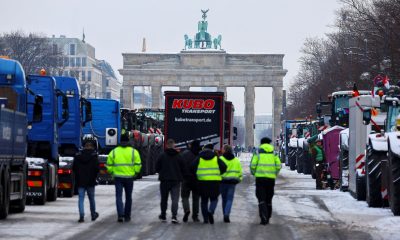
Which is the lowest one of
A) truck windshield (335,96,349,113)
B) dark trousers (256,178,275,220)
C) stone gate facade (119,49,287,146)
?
dark trousers (256,178,275,220)

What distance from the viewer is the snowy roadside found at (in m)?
26.1

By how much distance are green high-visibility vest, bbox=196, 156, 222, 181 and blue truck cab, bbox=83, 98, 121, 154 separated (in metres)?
21.8

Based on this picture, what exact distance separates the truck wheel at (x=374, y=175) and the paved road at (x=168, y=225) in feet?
3.45

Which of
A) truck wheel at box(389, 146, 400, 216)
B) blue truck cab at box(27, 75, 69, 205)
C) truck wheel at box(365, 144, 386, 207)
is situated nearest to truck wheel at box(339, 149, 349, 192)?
truck wheel at box(365, 144, 386, 207)

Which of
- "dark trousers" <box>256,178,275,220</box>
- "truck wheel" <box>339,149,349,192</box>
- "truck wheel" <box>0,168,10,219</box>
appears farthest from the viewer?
"truck wheel" <box>339,149,349,192</box>

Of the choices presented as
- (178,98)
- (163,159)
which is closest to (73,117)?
Result: (178,98)

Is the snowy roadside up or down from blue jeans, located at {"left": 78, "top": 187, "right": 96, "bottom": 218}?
down

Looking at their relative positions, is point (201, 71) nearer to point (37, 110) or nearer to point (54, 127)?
point (54, 127)

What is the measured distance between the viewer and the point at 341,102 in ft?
167

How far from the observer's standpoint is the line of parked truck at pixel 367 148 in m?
28.2

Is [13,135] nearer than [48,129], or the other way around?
[13,135]

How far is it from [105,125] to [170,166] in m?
22.6

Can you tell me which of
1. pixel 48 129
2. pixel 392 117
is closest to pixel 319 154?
pixel 48 129

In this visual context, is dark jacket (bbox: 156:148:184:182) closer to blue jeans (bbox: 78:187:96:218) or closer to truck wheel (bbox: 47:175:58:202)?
blue jeans (bbox: 78:187:96:218)
